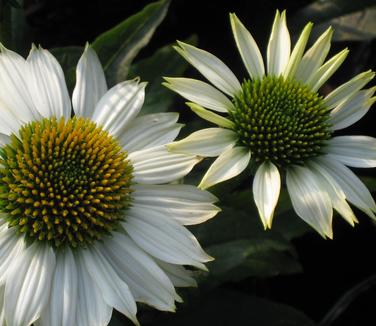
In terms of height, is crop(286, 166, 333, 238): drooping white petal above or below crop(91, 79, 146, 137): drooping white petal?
below

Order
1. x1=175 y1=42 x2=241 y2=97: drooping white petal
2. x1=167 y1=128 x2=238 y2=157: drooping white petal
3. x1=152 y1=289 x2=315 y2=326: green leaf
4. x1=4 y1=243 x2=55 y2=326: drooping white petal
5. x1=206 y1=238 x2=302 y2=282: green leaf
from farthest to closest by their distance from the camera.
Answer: x1=152 y1=289 x2=315 y2=326: green leaf < x1=206 y1=238 x2=302 y2=282: green leaf < x1=175 y1=42 x2=241 y2=97: drooping white petal < x1=167 y1=128 x2=238 y2=157: drooping white petal < x1=4 y1=243 x2=55 y2=326: drooping white petal

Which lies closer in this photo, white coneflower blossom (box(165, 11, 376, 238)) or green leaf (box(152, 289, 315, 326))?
white coneflower blossom (box(165, 11, 376, 238))

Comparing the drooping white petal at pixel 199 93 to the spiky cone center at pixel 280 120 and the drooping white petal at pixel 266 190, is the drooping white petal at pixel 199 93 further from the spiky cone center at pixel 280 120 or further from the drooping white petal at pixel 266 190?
the drooping white petal at pixel 266 190

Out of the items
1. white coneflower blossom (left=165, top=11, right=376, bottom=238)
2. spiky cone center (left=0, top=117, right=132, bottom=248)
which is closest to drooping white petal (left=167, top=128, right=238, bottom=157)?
white coneflower blossom (left=165, top=11, right=376, bottom=238)

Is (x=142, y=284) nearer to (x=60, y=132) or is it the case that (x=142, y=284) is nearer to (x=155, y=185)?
(x=155, y=185)

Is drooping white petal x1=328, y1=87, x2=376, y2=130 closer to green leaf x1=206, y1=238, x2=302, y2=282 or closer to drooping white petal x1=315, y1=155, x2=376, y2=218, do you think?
drooping white petal x1=315, y1=155, x2=376, y2=218

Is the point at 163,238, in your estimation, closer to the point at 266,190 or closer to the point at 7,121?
the point at 266,190

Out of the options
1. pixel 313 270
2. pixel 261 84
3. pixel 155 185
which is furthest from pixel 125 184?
pixel 313 270
